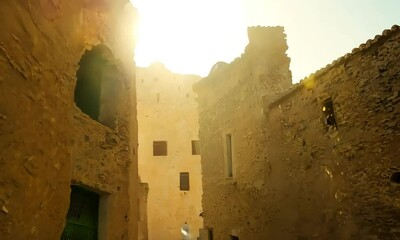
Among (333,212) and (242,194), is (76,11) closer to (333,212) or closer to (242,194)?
(333,212)

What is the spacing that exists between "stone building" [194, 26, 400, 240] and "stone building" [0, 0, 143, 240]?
3.90 m

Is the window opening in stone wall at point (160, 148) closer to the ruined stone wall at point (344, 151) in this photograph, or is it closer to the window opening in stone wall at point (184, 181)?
the window opening in stone wall at point (184, 181)

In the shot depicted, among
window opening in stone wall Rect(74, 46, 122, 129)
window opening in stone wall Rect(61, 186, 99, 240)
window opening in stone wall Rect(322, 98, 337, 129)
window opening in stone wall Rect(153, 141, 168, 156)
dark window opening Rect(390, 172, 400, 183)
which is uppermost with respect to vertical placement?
window opening in stone wall Rect(153, 141, 168, 156)

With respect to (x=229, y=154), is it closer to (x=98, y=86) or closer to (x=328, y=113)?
(x=328, y=113)

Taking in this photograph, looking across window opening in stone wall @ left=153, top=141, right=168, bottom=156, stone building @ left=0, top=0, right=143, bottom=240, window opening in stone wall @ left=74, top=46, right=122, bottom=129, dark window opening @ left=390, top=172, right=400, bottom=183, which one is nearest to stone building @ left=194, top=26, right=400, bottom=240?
dark window opening @ left=390, top=172, right=400, bottom=183

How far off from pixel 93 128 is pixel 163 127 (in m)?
20.2

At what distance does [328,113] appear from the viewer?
25.7 ft

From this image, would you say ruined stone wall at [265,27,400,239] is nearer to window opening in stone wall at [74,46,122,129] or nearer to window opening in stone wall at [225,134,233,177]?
window opening in stone wall at [225,134,233,177]

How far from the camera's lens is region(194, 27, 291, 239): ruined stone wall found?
34.9ft

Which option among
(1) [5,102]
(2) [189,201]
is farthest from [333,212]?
(2) [189,201]

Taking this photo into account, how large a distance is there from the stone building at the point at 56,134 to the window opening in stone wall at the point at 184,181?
1763cm

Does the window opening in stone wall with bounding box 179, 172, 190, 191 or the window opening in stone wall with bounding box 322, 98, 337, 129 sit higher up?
the window opening in stone wall with bounding box 322, 98, 337, 129

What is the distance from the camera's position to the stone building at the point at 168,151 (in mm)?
24156

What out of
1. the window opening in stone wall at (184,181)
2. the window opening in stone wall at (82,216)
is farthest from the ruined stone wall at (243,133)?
the window opening in stone wall at (184,181)
